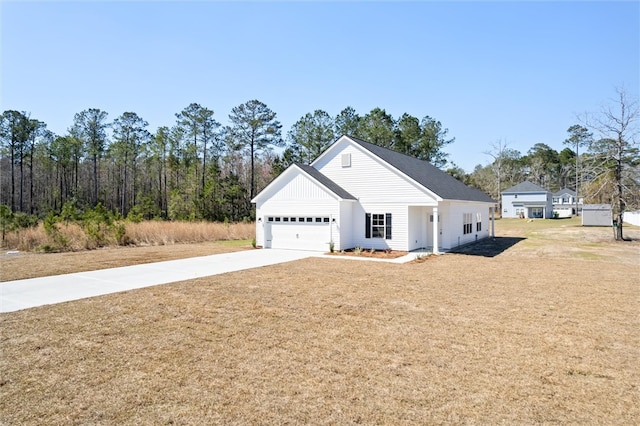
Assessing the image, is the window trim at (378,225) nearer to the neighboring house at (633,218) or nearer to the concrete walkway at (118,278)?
the concrete walkway at (118,278)

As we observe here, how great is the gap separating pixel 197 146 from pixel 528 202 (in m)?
47.2

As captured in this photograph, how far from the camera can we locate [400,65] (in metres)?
18.1

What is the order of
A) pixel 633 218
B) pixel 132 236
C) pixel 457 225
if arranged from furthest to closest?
pixel 633 218
pixel 132 236
pixel 457 225

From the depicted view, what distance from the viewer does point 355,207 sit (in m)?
19.3

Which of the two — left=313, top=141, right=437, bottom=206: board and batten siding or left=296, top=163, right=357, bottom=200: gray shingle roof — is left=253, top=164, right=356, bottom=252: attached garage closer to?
left=296, top=163, right=357, bottom=200: gray shingle roof

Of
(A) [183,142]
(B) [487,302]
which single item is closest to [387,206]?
(B) [487,302]

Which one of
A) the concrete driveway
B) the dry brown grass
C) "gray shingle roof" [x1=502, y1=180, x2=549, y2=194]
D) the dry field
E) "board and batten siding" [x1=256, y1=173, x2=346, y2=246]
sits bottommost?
the dry field

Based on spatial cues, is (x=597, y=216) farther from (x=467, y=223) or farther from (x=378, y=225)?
(x=378, y=225)

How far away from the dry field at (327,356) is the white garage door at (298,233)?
8.56 meters

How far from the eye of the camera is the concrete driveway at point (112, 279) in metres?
8.69

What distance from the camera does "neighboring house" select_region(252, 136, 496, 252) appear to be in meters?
17.9

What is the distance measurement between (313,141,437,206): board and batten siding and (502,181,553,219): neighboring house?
44.8 meters

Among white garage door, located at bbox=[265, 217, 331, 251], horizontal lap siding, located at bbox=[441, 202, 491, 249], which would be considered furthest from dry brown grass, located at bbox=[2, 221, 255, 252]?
horizontal lap siding, located at bbox=[441, 202, 491, 249]

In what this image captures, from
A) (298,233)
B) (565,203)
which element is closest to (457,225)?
(298,233)
